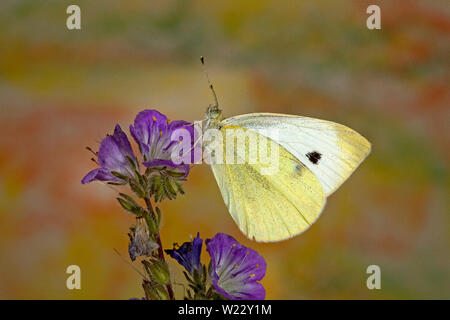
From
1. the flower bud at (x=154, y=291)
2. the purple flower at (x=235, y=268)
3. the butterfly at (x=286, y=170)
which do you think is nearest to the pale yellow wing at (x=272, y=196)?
the butterfly at (x=286, y=170)

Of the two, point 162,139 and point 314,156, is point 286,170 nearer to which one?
point 314,156

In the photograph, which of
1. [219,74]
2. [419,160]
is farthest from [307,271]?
[219,74]

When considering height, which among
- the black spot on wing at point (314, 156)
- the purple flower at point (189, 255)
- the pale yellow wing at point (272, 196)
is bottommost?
the purple flower at point (189, 255)

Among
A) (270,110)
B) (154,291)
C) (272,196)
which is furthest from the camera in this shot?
(270,110)

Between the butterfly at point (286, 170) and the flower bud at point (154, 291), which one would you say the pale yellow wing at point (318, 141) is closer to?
the butterfly at point (286, 170)

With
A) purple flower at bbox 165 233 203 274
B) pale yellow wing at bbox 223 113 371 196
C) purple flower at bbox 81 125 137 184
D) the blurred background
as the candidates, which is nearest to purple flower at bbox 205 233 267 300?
purple flower at bbox 165 233 203 274

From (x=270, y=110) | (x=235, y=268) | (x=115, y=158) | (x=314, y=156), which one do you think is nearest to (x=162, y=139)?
(x=115, y=158)
